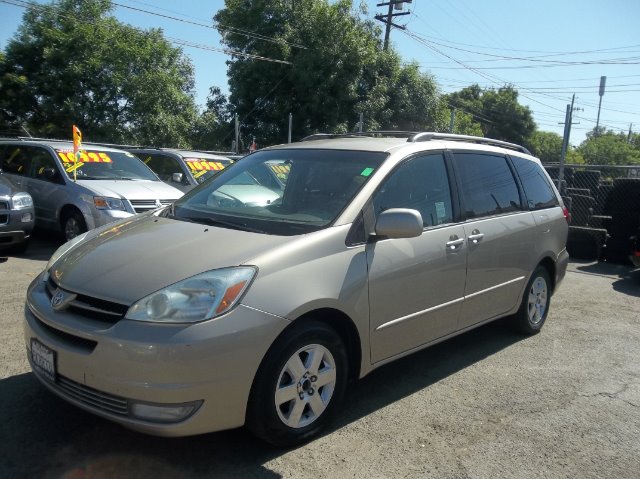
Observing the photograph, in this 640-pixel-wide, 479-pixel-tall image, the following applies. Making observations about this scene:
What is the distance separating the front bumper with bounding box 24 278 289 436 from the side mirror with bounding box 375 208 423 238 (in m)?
0.91

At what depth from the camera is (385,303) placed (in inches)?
137

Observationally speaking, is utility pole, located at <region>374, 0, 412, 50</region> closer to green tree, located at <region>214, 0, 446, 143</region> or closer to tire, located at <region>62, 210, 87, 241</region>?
green tree, located at <region>214, 0, 446, 143</region>

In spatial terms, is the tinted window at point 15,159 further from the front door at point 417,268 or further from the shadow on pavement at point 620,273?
the shadow on pavement at point 620,273

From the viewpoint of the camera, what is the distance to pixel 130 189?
8641 millimetres

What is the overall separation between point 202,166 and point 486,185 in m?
7.34

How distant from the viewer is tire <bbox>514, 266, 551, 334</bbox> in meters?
5.23

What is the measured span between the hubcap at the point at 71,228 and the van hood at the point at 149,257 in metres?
5.39

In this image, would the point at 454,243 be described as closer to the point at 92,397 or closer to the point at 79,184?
the point at 92,397

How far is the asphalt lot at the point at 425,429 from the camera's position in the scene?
9.62ft

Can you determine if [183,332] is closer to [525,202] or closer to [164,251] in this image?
[164,251]

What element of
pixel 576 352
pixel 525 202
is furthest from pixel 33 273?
pixel 576 352

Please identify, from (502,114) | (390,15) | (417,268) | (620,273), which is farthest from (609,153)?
(417,268)

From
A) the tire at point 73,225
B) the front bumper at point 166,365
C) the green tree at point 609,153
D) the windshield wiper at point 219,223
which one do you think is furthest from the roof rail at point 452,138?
the green tree at point 609,153

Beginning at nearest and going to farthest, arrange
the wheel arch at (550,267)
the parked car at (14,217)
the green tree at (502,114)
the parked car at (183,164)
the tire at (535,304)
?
the tire at (535,304)
the wheel arch at (550,267)
the parked car at (14,217)
the parked car at (183,164)
the green tree at (502,114)
